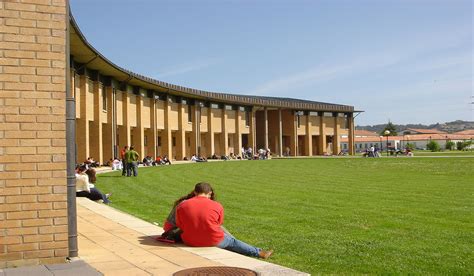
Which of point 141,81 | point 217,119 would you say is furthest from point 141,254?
point 217,119

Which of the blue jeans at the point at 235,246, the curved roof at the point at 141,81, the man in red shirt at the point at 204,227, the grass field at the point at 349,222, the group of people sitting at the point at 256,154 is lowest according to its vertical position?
the grass field at the point at 349,222

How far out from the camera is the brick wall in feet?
19.7

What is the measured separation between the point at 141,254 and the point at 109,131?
3248 centimetres

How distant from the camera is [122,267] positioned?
6.07 m

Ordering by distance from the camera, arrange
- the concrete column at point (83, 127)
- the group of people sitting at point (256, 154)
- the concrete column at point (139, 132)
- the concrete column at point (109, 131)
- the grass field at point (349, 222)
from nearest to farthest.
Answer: the grass field at point (349, 222)
the concrete column at point (83, 127)
the concrete column at point (109, 131)
the concrete column at point (139, 132)
the group of people sitting at point (256, 154)

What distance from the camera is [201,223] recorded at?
24.0 feet

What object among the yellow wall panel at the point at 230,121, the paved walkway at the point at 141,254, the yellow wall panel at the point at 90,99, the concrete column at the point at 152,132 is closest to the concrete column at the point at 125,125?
the concrete column at the point at 152,132

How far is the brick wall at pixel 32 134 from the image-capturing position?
6.00 metres

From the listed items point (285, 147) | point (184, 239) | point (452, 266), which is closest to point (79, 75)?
point (184, 239)

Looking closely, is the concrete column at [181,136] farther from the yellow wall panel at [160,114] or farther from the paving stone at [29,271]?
the paving stone at [29,271]

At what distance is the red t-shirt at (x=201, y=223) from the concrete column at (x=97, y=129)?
96.3ft

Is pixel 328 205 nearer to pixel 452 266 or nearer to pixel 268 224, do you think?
pixel 268 224

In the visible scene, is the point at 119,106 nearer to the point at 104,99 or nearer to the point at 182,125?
the point at 104,99

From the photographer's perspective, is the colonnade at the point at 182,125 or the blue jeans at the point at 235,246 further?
the colonnade at the point at 182,125
